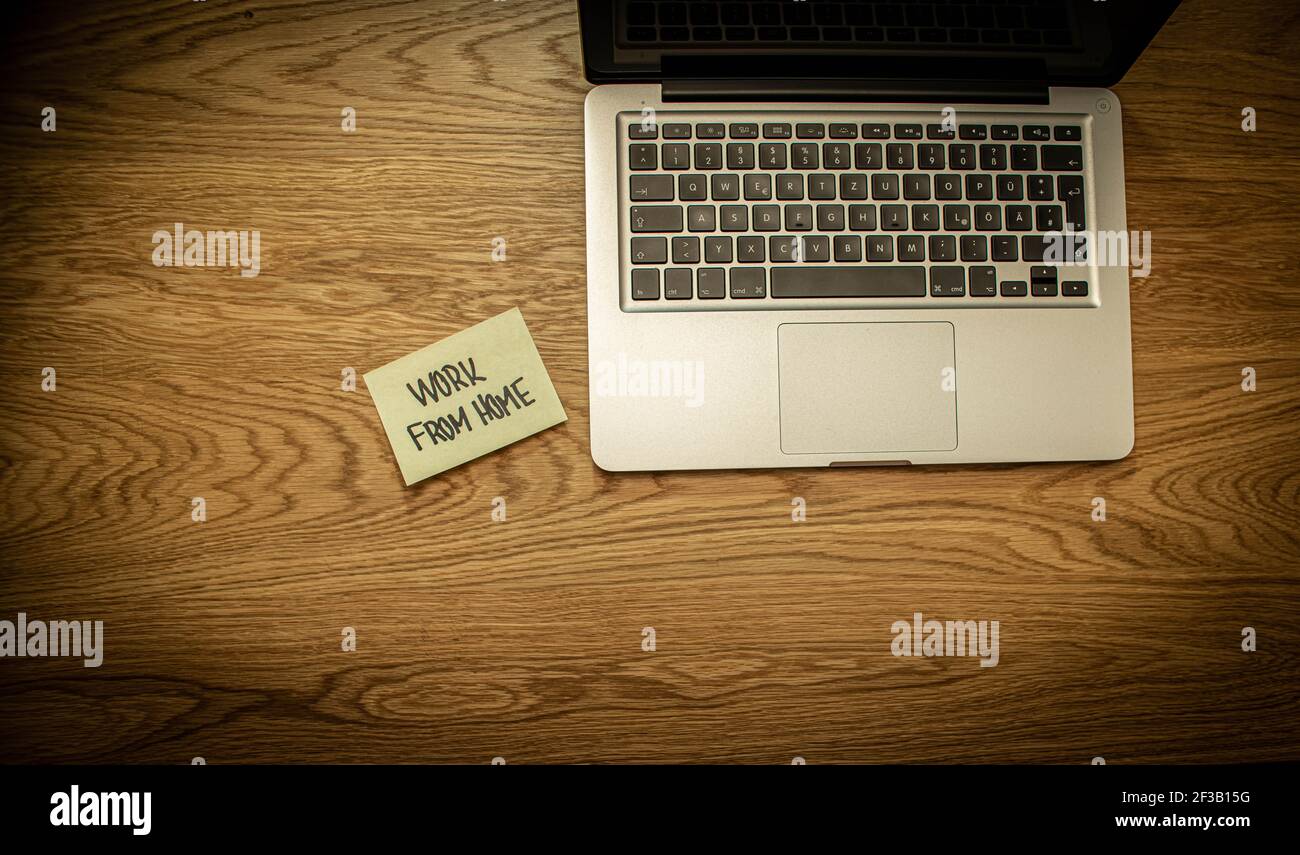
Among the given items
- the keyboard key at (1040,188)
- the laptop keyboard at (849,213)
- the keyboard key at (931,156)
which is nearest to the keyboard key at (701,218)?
the laptop keyboard at (849,213)

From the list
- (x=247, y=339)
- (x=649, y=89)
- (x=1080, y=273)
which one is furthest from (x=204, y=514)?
(x=1080, y=273)

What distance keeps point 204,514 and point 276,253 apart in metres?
0.26

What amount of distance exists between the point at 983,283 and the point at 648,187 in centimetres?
33

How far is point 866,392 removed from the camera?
74 centimetres

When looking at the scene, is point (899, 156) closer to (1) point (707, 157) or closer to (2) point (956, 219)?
(2) point (956, 219)

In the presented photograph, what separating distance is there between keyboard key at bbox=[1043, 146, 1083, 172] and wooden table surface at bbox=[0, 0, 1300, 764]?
0.07 meters

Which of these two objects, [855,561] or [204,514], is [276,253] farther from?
[855,561]

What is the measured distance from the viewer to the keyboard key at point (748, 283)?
74 centimetres

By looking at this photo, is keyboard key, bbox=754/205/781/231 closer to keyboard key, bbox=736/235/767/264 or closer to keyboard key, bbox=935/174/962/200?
keyboard key, bbox=736/235/767/264

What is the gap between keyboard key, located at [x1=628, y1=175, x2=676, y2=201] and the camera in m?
0.75

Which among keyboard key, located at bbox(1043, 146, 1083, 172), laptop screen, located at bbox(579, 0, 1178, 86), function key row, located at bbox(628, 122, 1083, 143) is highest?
laptop screen, located at bbox(579, 0, 1178, 86)

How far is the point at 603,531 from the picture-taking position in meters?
0.75

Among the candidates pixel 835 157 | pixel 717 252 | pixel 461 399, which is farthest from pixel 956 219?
pixel 461 399

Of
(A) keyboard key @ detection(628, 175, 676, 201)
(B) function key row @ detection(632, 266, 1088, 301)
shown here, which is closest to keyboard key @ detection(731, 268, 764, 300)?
(B) function key row @ detection(632, 266, 1088, 301)
